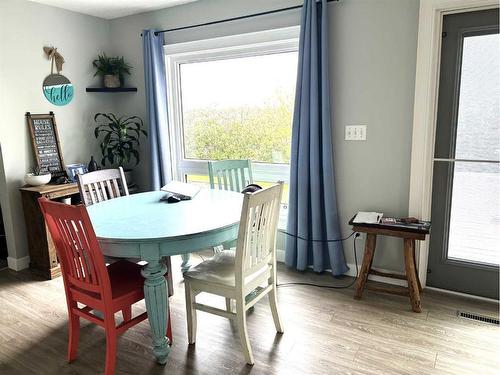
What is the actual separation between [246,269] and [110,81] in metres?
2.82

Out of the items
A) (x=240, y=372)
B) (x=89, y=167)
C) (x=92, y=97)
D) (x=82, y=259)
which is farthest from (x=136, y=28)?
(x=240, y=372)

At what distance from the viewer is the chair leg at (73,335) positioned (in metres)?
2.04

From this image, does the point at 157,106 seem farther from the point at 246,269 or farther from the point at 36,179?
the point at 246,269

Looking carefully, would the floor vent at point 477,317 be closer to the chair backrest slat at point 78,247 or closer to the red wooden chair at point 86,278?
the red wooden chair at point 86,278

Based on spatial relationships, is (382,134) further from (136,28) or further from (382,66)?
(136,28)

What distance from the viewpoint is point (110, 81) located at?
12.6 feet

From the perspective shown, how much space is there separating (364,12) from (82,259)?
2467 millimetres

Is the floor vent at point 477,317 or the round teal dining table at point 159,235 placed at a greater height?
the round teal dining table at point 159,235

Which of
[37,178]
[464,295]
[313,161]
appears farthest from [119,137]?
[464,295]

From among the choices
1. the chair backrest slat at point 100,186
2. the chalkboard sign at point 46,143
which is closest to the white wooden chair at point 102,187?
the chair backrest slat at point 100,186

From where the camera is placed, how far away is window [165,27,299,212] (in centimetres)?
325

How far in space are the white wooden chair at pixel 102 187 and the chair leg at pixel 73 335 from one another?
2.43 ft

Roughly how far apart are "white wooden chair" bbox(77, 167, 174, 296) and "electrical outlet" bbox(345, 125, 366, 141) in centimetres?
165

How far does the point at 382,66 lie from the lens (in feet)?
8.83
